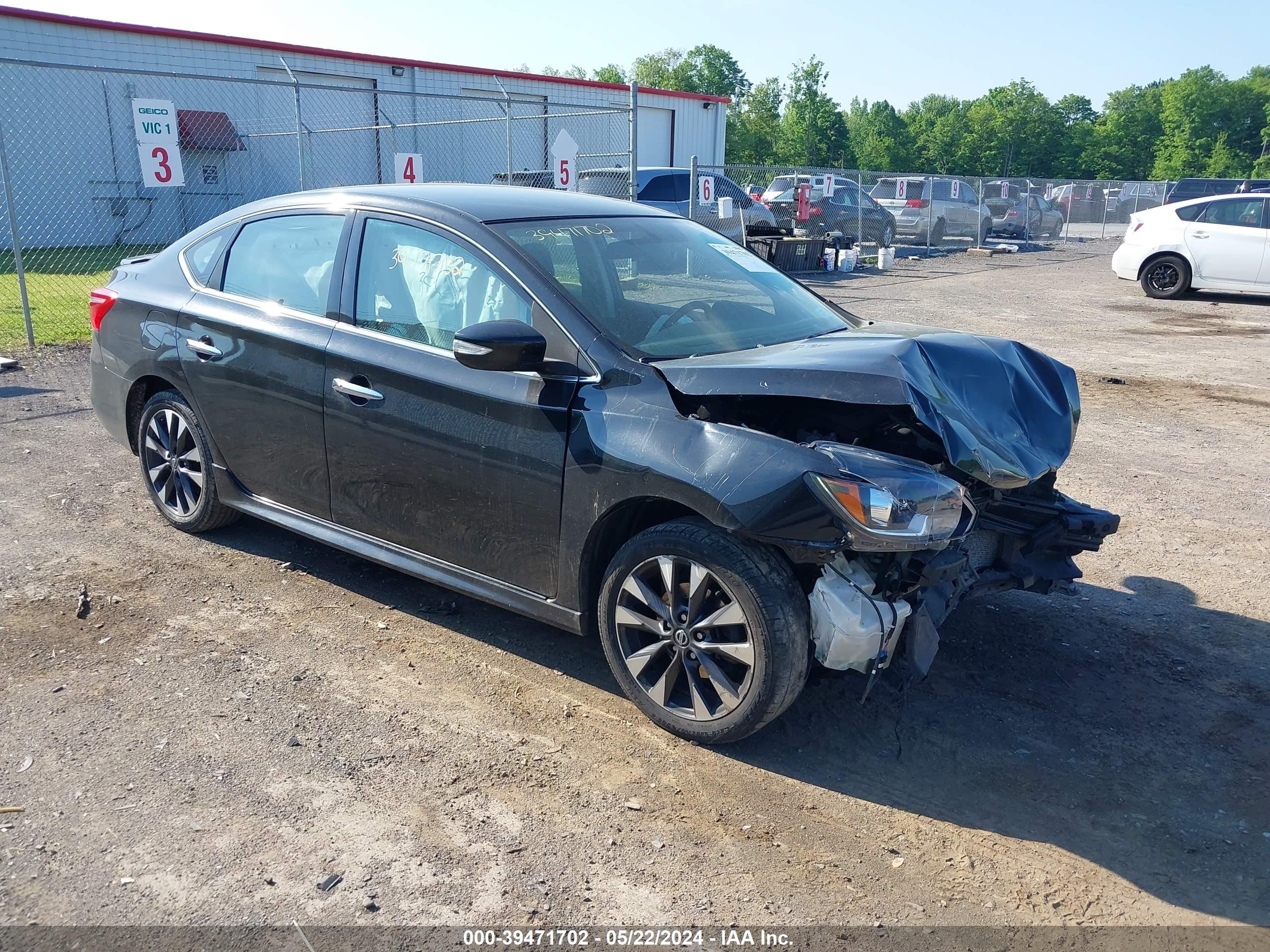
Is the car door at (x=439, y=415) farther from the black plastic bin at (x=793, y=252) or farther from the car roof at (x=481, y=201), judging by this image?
the black plastic bin at (x=793, y=252)

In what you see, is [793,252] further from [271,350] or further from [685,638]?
[685,638]

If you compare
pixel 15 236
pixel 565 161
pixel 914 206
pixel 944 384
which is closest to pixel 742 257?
pixel 944 384

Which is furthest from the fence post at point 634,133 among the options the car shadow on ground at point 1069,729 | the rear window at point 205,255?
the car shadow on ground at point 1069,729

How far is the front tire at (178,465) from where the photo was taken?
16.9 ft

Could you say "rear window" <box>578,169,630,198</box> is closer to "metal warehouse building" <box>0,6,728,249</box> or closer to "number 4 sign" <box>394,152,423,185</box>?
"metal warehouse building" <box>0,6,728,249</box>

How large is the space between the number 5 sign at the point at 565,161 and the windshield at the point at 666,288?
1049 cm

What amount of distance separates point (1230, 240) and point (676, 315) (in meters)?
15.5

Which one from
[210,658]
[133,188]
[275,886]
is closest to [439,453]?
[210,658]

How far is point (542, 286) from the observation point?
3.89m

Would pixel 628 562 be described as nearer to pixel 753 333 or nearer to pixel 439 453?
pixel 439 453

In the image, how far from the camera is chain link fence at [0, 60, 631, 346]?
21.0 meters

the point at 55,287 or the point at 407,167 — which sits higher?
the point at 407,167

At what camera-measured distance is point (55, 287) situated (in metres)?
16.2

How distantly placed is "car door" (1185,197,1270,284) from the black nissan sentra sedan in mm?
14389
